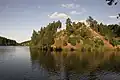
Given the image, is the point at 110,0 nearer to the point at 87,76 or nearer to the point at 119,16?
the point at 119,16

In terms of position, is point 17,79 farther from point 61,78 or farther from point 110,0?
point 110,0

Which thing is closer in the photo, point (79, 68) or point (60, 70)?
point (60, 70)

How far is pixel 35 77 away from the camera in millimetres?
60656

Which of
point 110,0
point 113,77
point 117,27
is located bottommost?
point 113,77

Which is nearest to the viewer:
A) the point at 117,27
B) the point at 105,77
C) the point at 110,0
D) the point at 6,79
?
the point at 110,0

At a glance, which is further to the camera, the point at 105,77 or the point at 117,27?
the point at 105,77

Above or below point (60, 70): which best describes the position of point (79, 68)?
above

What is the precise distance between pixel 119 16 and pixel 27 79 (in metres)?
34.9

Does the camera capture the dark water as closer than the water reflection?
Yes

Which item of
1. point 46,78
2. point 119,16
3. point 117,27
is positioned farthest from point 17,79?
point 119,16

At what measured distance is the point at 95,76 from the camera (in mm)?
63875

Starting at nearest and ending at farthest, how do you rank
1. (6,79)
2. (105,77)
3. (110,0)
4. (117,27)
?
(110,0) → (117,27) → (6,79) → (105,77)

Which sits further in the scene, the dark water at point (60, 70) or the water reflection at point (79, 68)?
the water reflection at point (79, 68)

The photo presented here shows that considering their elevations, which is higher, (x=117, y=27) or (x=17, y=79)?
(x=117, y=27)
